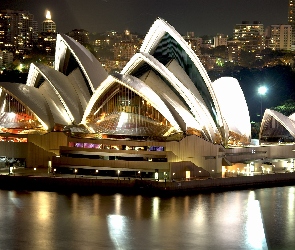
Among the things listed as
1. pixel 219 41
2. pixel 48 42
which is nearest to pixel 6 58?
pixel 48 42

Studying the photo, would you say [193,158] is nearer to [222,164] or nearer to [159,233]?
[222,164]

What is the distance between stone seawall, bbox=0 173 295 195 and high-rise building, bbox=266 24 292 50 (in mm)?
119853

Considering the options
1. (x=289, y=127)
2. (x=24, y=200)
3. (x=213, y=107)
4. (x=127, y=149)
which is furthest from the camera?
(x=289, y=127)

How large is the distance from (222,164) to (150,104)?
4.42 meters

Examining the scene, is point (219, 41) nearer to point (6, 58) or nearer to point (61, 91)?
point (6, 58)

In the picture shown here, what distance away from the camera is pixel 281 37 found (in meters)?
155

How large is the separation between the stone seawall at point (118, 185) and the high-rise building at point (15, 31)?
8941 centimetres

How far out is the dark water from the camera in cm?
2355

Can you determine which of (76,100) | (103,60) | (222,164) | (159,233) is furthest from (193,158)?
(103,60)

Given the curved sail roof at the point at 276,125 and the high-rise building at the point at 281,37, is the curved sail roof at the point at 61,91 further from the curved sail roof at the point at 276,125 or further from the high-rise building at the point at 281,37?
the high-rise building at the point at 281,37

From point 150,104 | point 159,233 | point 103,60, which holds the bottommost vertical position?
point 159,233

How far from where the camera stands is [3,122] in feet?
129

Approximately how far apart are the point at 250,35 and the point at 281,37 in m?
6.39

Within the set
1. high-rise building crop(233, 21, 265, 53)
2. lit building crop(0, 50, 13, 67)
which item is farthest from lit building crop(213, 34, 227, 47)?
lit building crop(0, 50, 13, 67)
